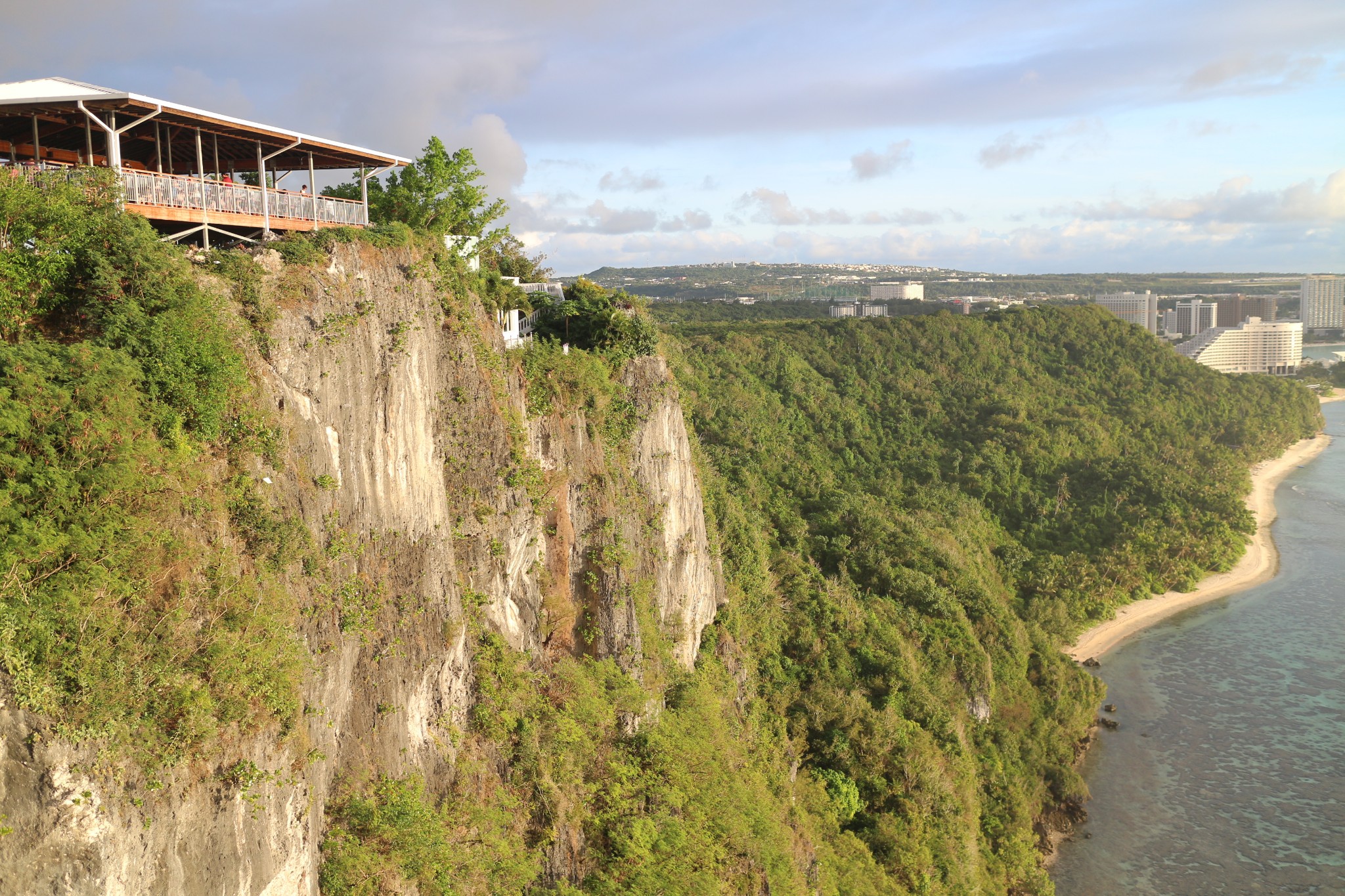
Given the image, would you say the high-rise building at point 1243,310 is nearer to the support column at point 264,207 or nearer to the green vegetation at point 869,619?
the green vegetation at point 869,619

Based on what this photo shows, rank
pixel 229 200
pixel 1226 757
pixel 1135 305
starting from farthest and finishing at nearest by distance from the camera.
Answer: pixel 1135 305 < pixel 1226 757 < pixel 229 200

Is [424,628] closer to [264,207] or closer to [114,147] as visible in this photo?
[264,207]

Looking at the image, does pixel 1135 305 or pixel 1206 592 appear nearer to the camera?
pixel 1206 592

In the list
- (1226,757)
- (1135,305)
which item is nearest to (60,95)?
(1226,757)

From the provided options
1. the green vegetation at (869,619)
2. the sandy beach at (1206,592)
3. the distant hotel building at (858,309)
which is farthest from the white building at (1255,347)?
the sandy beach at (1206,592)

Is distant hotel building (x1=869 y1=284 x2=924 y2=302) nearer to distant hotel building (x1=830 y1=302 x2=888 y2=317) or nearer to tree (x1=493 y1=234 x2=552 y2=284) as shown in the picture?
distant hotel building (x1=830 y1=302 x2=888 y2=317)

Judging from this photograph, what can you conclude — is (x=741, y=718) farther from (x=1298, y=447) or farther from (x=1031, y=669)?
(x=1298, y=447)
